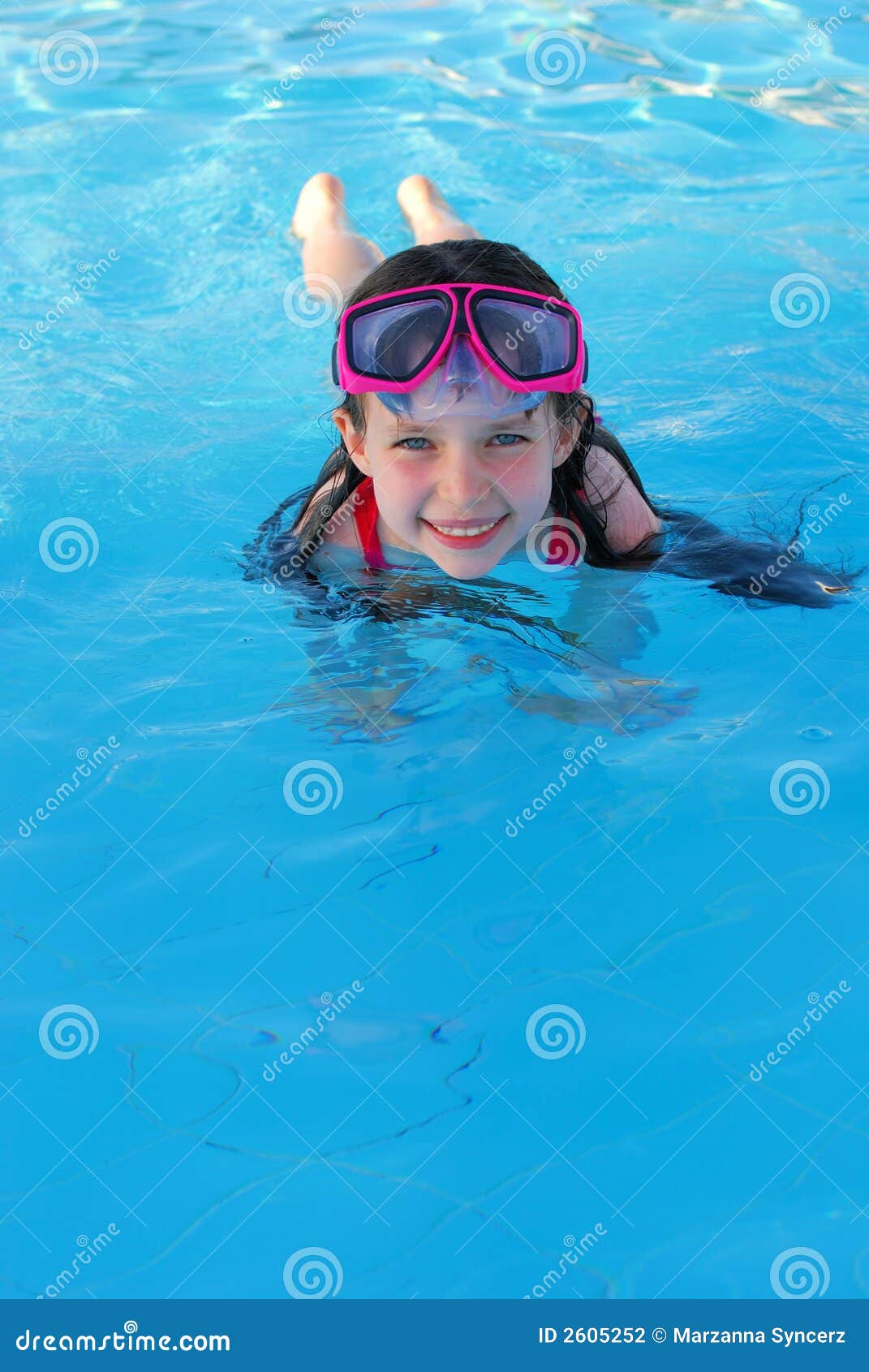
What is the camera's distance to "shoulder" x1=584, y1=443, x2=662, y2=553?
14.5 feet

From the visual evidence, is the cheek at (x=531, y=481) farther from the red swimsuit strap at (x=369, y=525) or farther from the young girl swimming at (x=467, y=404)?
the red swimsuit strap at (x=369, y=525)

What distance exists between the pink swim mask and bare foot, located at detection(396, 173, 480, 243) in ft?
10.5

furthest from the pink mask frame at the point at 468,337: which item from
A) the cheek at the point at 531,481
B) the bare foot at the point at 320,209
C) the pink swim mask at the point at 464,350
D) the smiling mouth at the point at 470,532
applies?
the bare foot at the point at 320,209

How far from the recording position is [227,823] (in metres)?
3.65

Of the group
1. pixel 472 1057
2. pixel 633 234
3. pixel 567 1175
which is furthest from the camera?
pixel 633 234

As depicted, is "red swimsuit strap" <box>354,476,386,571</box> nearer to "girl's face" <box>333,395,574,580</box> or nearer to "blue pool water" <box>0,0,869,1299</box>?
"blue pool water" <box>0,0,869,1299</box>

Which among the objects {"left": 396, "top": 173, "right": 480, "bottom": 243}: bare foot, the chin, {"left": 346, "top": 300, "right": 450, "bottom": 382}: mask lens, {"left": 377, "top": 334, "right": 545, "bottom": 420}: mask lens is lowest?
the chin

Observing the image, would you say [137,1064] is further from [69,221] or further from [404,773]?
[69,221]

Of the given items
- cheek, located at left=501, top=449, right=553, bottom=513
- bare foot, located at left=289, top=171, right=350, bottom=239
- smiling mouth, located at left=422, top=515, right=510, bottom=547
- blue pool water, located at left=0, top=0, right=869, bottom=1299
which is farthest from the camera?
bare foot, located at left=289, top=171, right=350, bottom=239

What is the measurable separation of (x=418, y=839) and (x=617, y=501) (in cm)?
153

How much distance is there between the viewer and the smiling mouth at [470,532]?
371cm

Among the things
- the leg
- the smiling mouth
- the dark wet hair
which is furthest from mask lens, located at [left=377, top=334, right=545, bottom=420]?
the leg
